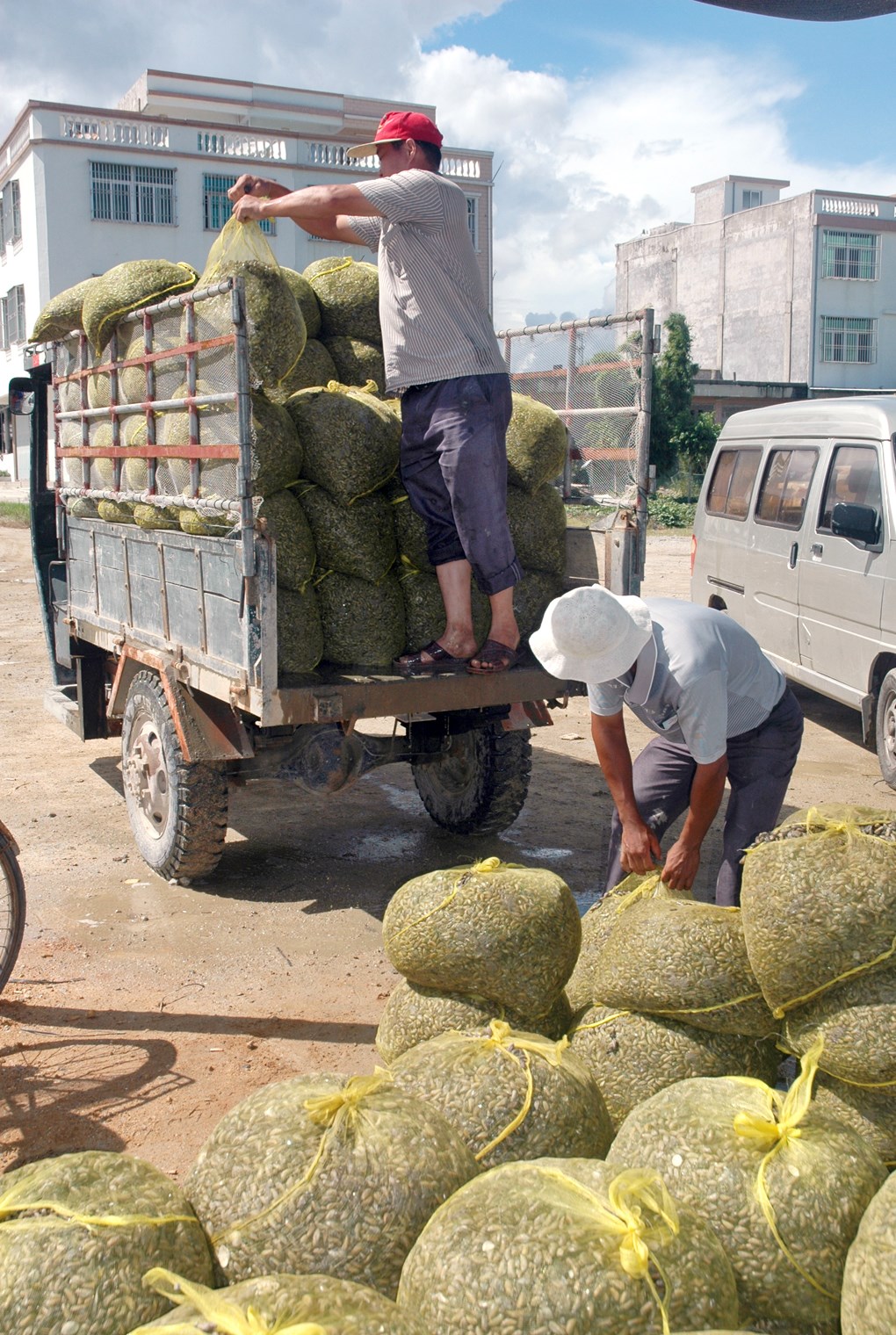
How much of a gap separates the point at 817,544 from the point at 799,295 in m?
34.5

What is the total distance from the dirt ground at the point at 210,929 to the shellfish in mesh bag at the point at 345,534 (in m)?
1.47

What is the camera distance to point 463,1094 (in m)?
2.20

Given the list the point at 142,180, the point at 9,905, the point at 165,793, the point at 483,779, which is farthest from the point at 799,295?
the point at 9,905

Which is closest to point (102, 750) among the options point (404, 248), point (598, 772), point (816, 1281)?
point (598, 772)

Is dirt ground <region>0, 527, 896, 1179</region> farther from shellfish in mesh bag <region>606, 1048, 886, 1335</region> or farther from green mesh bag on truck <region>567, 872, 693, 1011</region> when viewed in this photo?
shellfish in mesh bag <region>606, 1048, 886, 1335</region>

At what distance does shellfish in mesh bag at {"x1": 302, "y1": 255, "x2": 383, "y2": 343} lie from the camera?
552 cm

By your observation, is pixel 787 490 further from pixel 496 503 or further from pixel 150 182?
pixel 150 182

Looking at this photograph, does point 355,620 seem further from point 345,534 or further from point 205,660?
point 205,660

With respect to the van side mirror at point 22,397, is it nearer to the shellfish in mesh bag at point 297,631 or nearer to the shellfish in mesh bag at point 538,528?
the shellfish in mesh bag at point 297,631

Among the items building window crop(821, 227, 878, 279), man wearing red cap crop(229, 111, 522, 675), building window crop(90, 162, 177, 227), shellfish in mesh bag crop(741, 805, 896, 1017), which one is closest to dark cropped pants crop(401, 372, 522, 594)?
man wearing red cap crop(229, 111, 522, 675)

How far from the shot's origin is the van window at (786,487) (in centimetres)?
778

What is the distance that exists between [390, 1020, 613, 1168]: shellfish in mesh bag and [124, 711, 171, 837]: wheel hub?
3.05 metres

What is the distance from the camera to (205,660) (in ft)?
15.5

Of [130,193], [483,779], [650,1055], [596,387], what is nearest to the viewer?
[650,1055]
